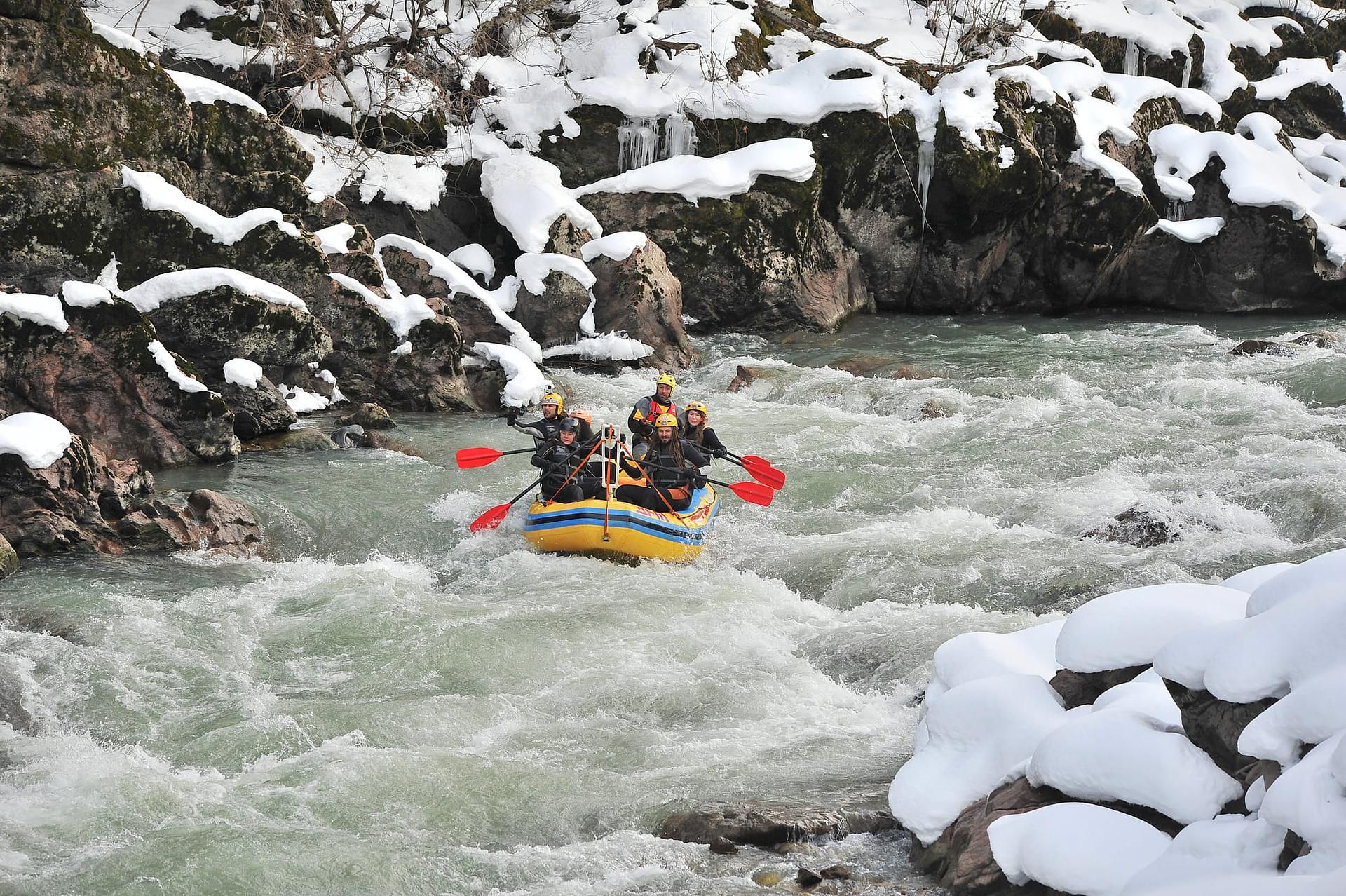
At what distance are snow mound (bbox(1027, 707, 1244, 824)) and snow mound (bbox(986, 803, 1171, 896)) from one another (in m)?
0.07

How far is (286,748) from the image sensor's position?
17.6ft

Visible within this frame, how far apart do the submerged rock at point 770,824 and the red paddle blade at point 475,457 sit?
5.30m

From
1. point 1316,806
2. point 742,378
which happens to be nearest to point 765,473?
point 742,378

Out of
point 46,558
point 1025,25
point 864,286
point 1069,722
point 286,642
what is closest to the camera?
point 1069,722

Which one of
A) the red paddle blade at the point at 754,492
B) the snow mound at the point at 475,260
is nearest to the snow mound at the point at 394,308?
the snow mound at the point at 475,260

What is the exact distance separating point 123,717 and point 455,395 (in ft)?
23.6

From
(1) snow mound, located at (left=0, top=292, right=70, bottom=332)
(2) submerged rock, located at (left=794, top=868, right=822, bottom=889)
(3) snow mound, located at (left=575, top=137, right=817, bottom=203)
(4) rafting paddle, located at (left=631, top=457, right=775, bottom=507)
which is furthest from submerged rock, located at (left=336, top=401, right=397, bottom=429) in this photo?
(2) submerged rock, located at (left=794, top=868, right=822, bottom=889)

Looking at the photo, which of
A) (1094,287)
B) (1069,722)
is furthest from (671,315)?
(1069,722)

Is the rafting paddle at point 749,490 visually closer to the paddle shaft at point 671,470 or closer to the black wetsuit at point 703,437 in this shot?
the paddle shaft at point 671,470

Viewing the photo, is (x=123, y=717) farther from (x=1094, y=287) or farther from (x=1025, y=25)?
(x=1025, y=25)

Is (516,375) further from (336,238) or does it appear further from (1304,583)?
(1304,583)

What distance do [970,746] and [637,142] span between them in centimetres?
1431

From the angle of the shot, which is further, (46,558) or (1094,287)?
(1094,287)

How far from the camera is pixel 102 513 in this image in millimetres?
8156
